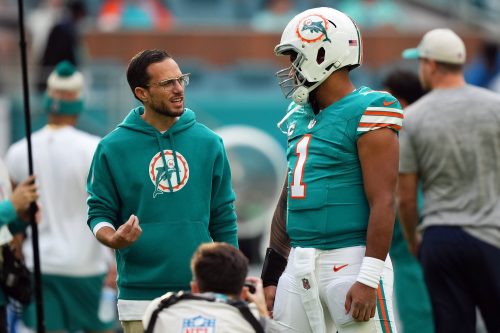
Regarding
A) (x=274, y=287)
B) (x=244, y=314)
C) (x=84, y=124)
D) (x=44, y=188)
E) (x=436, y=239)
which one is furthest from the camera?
(x=84, y=124)

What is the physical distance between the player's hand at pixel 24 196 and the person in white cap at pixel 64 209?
142 cm

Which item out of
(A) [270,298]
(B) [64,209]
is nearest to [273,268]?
(A) [270,298]

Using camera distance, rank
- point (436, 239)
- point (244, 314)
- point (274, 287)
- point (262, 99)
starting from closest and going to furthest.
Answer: point (244, 314), point (274, 287), point (436, 239), point (262, 99)

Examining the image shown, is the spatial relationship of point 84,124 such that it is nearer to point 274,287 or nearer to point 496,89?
point 496,89

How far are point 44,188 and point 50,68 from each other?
4146 mm

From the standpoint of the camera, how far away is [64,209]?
850 centimetres

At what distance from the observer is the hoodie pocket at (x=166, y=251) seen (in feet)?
19.0

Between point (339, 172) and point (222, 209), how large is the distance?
76 cm

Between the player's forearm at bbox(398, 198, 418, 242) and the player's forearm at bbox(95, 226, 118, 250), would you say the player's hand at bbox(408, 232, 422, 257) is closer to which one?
the player's forearm at bbox(398, 198, 418, 242)

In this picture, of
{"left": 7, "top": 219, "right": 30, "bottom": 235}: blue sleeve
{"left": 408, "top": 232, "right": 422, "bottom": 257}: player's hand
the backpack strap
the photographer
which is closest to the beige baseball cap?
{"left": 408, "top": 232, "right": 422, "bottom": 257}: player's hand

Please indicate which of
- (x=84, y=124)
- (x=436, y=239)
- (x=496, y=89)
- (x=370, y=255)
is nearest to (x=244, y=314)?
(x=370, y=255)

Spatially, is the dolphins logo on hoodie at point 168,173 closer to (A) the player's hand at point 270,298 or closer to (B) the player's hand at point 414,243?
(A) the player's hand at point 270,298

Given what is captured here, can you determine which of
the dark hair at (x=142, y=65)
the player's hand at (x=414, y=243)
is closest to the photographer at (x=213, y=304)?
the dark hair at (x=142, y=65)

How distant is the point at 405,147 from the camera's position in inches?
299
